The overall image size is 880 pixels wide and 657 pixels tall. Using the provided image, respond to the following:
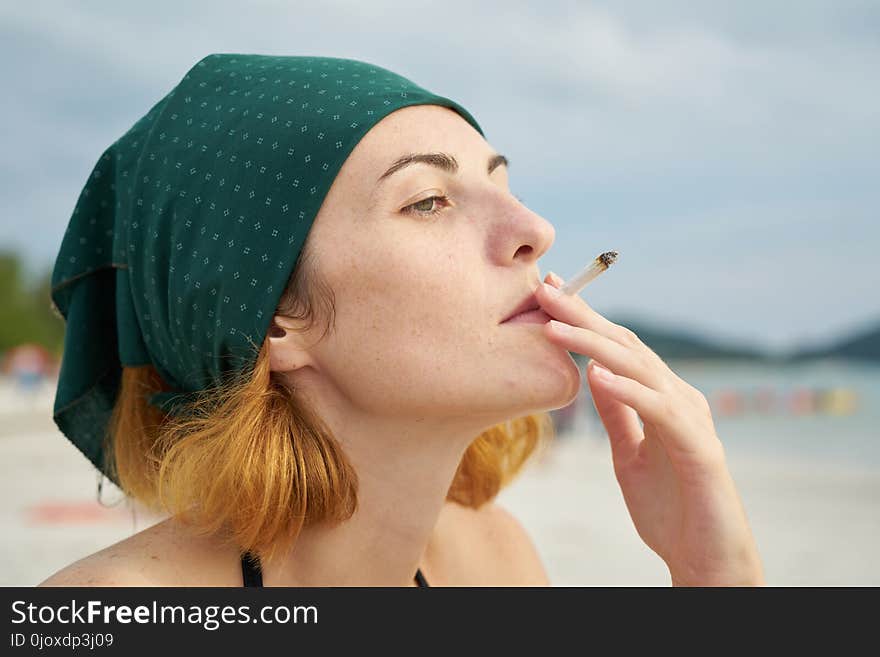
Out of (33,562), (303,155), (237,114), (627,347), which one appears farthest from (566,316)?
(33,562)

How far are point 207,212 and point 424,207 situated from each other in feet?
1.81

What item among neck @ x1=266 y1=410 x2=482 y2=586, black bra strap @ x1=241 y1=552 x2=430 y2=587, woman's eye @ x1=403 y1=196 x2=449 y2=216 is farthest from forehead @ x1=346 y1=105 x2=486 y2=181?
black bra strap @ x1=241 y1=552 x2=430 y2=587

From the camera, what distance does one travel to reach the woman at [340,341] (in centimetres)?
205

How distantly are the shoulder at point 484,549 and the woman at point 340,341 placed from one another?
0.40 metres

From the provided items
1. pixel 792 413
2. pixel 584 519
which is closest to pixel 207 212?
pixel 584 519

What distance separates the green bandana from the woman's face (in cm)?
9

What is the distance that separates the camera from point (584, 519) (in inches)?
365

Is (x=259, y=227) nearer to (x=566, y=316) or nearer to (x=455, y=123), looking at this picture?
(x=455, y=123)

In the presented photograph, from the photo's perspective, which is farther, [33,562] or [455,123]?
[33,562]

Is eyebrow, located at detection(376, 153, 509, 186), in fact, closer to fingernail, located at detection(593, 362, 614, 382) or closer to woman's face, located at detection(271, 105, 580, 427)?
woman's face, located at detection(271, 105, 580, 427)

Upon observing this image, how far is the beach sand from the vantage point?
7.12 metres

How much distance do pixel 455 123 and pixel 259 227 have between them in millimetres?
562

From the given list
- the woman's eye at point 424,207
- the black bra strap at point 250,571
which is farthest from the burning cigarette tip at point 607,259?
the black bra strap at point 250,571
